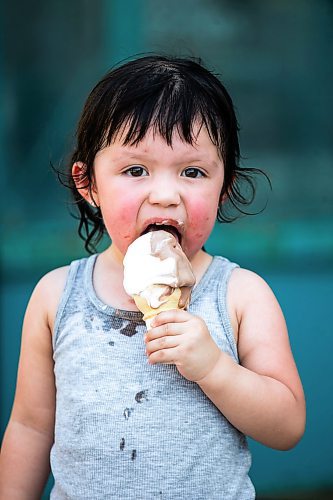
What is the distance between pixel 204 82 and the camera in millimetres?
2436

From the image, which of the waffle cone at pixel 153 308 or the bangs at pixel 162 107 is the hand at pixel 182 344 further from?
the bangs at pixel 162 107

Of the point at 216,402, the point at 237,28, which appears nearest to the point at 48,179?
the point at 237,28

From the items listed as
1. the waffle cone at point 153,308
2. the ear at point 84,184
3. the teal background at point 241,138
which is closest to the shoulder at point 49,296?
the ear at point 84,184

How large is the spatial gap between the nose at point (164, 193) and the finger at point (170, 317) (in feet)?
0.83

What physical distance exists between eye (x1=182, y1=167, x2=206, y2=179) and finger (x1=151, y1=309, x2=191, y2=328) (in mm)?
341

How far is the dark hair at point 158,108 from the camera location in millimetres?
2322

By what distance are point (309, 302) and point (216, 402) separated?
6.31 feet

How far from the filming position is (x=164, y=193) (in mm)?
2277

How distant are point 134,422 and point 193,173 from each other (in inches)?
24.0

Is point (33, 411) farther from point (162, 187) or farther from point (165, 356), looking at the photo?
point (162, 187)

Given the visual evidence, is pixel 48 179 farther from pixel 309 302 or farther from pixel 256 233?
pixel 309 302

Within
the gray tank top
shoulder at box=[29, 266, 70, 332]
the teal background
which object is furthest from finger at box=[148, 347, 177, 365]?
the teal background

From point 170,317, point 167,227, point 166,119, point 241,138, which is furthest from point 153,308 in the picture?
point 241,138

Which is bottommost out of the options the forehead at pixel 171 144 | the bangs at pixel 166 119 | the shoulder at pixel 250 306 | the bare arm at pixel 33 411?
the bare arm at pixel 33 411
